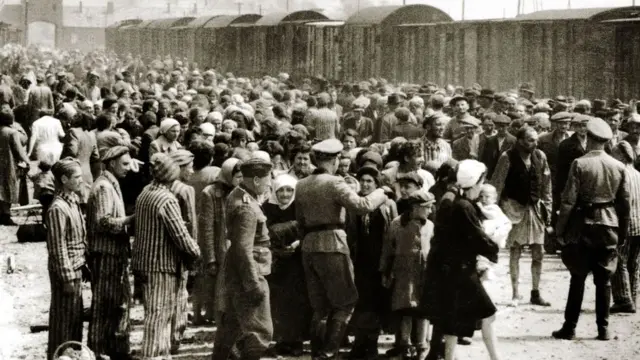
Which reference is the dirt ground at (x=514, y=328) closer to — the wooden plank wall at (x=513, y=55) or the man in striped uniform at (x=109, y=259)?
the man in striped uniform at (x=109, y=259)

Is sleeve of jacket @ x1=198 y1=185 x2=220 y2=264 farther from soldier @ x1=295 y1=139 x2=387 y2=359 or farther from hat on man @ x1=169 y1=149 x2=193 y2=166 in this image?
soldier @ x1=295 y1=139 x2=387 y2=359

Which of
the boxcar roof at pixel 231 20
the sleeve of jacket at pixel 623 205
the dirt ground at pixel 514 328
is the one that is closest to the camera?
the dirt ground at pixel 514 328

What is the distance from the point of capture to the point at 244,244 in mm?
7391

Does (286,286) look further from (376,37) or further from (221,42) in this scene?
(221,42)

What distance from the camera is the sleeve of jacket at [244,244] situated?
7.38 meters

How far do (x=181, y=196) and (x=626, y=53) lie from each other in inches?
750

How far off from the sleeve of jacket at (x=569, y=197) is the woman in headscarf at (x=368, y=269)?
74.3 inches

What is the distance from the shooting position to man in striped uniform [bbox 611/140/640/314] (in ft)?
34.7

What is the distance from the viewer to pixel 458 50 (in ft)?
104

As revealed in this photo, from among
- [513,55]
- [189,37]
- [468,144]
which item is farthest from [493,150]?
[189,37]

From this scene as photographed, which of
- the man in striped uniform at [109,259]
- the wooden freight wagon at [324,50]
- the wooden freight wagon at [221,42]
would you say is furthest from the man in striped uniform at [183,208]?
the wooden freight wagon at [221,42]

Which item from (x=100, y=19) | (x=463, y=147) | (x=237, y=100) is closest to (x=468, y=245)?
(x=463, y=147)

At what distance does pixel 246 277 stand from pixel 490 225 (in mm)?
2246

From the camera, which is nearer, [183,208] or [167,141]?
[183,208]
